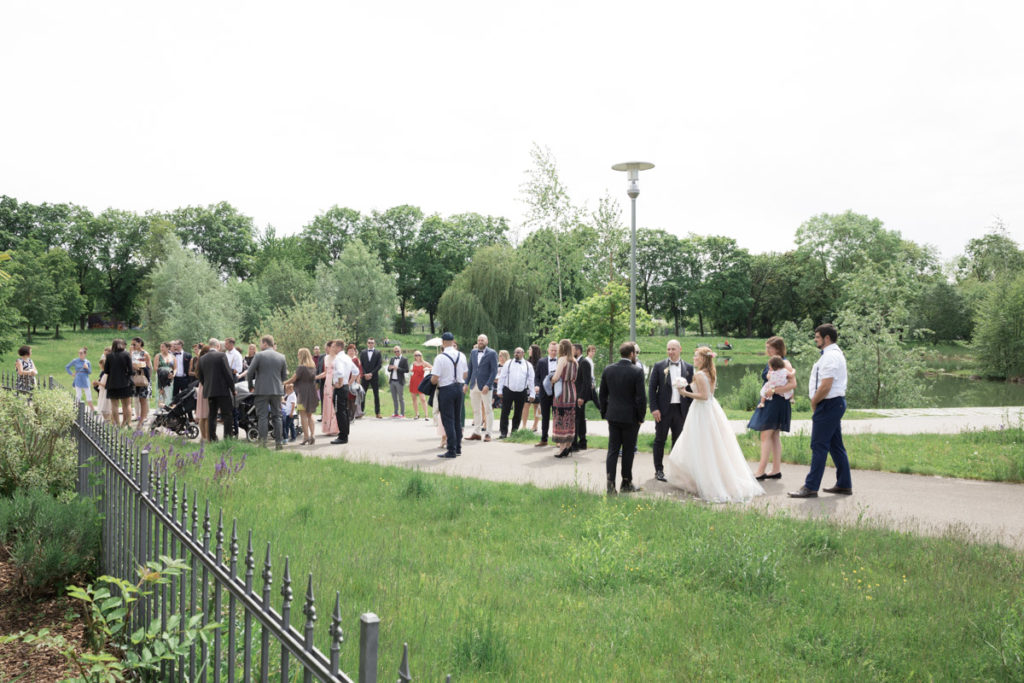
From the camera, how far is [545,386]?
14.1 meters

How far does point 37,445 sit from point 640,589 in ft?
18.9

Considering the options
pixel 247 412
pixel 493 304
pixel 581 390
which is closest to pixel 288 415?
pixel 247 412

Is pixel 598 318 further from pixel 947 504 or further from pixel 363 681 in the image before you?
pixel 363 681

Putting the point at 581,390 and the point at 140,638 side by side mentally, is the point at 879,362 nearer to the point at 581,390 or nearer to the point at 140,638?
the point at 581,390

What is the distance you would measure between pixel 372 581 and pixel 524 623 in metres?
1.24

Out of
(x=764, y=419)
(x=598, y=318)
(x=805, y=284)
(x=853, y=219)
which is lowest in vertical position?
(x=764, y=419)

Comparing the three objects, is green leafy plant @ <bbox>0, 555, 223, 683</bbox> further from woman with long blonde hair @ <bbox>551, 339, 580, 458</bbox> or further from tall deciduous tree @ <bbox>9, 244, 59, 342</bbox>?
tall deciduous tree @ <bbox>9, 244, 59, 342</bbox>

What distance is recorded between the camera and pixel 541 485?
30.6 ft

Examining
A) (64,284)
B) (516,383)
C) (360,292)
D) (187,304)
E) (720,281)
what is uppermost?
(720,281)

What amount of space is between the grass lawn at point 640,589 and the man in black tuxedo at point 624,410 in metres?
1.15

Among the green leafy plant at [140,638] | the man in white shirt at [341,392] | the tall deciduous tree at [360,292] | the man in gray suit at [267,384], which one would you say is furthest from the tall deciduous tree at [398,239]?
the green leafy plant at [140,638]

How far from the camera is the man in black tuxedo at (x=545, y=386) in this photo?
45.7 feet

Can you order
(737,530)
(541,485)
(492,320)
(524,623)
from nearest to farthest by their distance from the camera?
1. (524,623)
2. (737,530)
3. (541,485)
4. (492,320)

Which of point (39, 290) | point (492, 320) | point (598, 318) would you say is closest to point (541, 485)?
point (598, 318)
